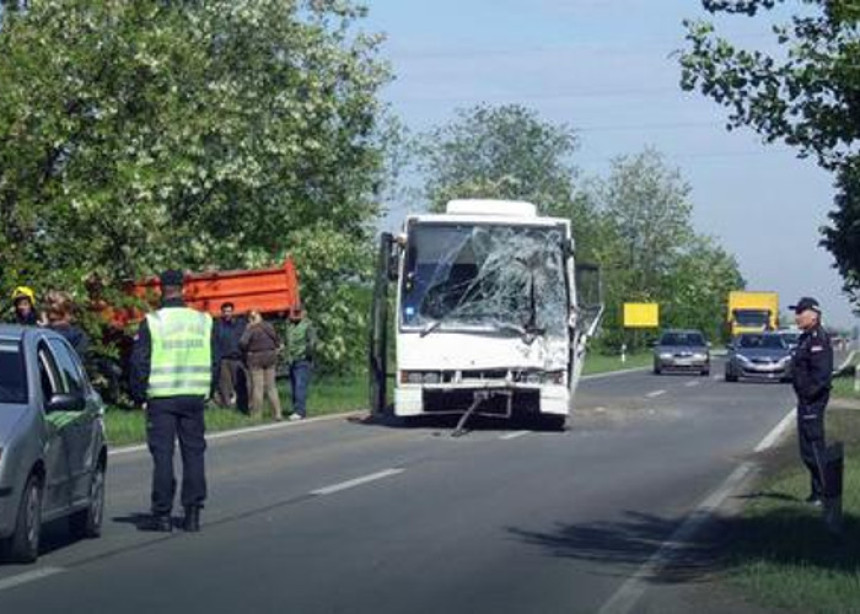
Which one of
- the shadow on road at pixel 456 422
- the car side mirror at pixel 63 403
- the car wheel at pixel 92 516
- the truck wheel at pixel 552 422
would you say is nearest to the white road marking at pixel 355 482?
the car wheel at pixel 92 516

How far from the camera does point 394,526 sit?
50.1 feet

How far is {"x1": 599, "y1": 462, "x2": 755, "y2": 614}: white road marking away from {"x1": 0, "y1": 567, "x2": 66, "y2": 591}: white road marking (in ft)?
11.9

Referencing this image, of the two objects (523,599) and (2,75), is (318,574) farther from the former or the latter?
(2,75)

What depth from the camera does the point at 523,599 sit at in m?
11.5

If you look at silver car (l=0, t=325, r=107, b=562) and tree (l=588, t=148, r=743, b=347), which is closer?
silver car (l=0, t=325, r=107, b=562)

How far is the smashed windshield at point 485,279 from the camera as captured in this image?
91.9ft

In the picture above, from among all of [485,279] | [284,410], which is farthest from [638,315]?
[485,279]

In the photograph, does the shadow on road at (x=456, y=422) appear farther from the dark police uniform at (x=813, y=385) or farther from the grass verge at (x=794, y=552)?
the dark police uniform at (x=813, y=385)

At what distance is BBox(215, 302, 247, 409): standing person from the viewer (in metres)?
31.3

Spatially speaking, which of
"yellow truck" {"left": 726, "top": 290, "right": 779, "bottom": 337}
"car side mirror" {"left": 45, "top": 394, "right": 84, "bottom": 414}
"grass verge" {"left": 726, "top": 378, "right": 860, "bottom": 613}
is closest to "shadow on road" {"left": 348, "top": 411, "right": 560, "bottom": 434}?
"grass verge" {"left": 726, "top": 378, "right": 860, "bottom": 613}

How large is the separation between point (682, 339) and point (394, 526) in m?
46.4

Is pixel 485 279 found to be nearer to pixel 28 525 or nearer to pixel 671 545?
pixel 671 545

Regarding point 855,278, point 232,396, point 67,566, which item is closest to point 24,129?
point 232,396

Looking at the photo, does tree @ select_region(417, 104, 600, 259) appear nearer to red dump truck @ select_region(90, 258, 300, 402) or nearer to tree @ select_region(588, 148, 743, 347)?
tree @ select_region(588, 148, 743, 347)
